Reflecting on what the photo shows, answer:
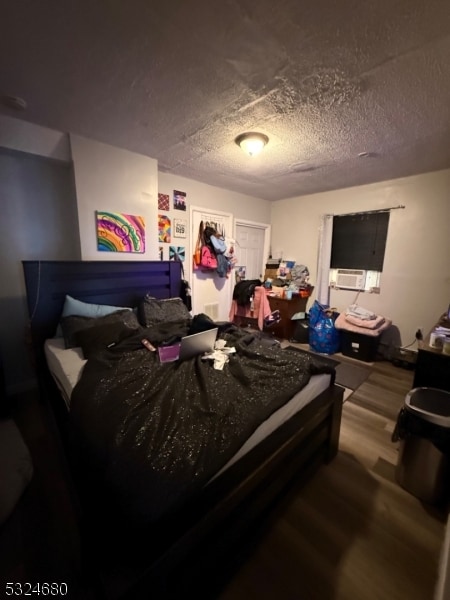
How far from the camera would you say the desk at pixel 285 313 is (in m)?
3.89

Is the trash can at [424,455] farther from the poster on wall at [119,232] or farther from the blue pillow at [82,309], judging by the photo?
the poster on wall at [119,232]

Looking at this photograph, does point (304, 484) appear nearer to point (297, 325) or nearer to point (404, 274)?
point (297, 325)

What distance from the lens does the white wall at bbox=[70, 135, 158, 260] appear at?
7.38 ft

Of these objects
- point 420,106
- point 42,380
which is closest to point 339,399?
point 420,106

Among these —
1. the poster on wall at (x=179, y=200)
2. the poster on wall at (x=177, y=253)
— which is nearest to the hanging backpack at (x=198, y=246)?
the poster on wall at (x=177, y=253)

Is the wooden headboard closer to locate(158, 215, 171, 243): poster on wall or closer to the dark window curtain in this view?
locate(158, 215, 171, 243): poster on wall

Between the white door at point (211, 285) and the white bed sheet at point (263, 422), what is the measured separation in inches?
77.0

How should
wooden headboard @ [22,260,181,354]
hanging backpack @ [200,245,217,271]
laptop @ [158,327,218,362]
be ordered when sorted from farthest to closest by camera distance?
hanging backpack @ [200,245,217,271] → wooden headboard @ [22,260,181,354] → laptop @ [158,327,218,362]

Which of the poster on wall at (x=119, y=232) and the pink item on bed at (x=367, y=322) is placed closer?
the poster on wall at (x=119, y=232)

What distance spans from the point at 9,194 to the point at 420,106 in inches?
130

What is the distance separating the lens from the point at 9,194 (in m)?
2.17

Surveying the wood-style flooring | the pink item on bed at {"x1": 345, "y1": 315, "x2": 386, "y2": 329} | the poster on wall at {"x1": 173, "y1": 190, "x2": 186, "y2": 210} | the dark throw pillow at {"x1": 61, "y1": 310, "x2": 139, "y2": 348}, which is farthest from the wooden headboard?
the pink item on bed at {"x1": 345, "y1": 315, "x2": 386, "y2": 329}

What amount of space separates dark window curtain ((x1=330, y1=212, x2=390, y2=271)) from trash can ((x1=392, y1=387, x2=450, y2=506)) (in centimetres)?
245

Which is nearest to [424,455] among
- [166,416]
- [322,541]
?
[322,541]
